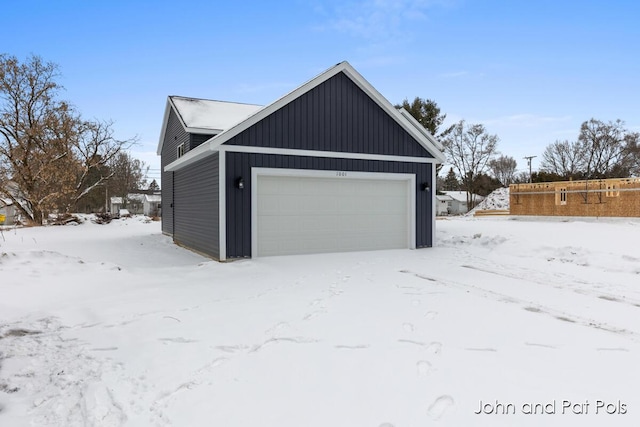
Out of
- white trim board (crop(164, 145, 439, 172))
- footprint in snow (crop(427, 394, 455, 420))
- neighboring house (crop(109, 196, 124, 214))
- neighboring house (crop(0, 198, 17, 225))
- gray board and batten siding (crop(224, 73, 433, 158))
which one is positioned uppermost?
gray board and batten siding (crop(224, 73, 433, 158))

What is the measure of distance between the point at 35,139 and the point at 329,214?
18.8 metres

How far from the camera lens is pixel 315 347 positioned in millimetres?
3230

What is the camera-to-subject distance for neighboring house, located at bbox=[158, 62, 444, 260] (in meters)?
8.12

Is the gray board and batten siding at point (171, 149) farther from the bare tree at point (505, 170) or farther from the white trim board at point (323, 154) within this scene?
Answer: the bare tree at point (505, 170)

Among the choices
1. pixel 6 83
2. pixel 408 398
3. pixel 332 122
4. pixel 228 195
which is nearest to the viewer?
pixel 408 398

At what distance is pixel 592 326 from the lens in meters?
3.75

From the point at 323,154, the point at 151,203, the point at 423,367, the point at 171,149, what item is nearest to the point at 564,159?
the point at 323,154

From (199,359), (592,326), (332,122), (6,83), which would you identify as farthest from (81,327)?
(6,83)

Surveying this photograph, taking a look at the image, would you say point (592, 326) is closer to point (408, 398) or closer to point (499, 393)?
point (499, 393)

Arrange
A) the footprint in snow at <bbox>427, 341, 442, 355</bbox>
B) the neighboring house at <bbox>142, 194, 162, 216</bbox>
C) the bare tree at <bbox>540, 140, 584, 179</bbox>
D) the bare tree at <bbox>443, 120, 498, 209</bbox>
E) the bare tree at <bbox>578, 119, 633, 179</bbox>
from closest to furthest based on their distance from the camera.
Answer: the footprint in snow at <bbox>427, 341, 442, 355</bbox> → the bare tree at <bbox>578, 119, 633, 179</bbox> → the bare tree at <bbox>443, 120, 498, 209</bbox> → the bare tree at <bbox>540, 140, 584, 179</bbox> → the neighboring house at <bbox>142, 194, 162, 216</bbox>

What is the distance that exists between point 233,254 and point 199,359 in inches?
200

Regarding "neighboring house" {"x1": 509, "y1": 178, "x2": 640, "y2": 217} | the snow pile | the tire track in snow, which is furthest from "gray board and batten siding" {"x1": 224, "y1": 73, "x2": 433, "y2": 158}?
the snow pile

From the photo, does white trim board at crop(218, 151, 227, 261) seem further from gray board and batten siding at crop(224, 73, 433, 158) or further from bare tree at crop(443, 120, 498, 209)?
bare tree at crop(443, 120, 498, 209)

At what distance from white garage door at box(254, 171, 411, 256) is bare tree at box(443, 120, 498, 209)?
93.0ft
